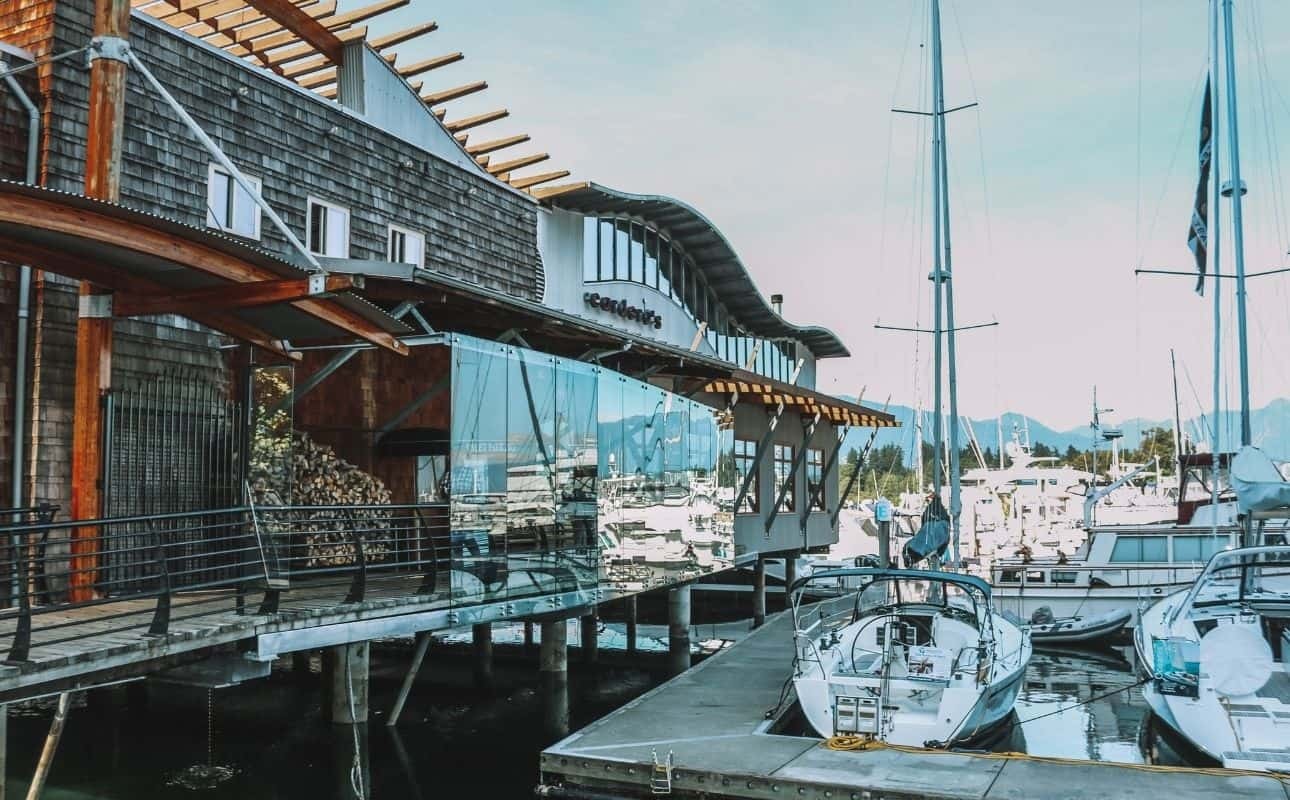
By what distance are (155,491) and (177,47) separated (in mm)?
5809

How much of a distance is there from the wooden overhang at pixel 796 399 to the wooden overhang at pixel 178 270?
10.8 metres

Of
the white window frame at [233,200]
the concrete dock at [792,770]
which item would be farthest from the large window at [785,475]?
the white window frame at [233,200]

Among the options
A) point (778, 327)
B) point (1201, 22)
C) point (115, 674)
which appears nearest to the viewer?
point (115, 674)

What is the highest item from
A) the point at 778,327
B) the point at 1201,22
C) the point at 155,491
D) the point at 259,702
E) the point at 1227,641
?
the point at 1201,22

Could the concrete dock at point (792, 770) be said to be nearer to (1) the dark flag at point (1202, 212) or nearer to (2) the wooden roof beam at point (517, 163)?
(2) the wooden roof beam at point (517, 163)

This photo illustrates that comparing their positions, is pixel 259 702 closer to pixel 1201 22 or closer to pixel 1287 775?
pixel 1287 775

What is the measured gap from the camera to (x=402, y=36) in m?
18.7

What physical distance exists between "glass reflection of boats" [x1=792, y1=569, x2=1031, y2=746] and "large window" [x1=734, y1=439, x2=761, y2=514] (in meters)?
10.7

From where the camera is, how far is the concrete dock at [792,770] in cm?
988

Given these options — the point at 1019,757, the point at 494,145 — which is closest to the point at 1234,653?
the point at 1019,757

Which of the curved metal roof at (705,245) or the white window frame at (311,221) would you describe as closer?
the white window frame at (311,221)

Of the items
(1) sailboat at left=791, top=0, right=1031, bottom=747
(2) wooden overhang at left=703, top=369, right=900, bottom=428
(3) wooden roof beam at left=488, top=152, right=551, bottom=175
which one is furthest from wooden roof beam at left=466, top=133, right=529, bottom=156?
(1) sailboat at left=791, top=0, right=1031, bottom=747

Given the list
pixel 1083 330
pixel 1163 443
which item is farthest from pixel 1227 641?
pixel 1163 443

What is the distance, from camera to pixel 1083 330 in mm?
45938
